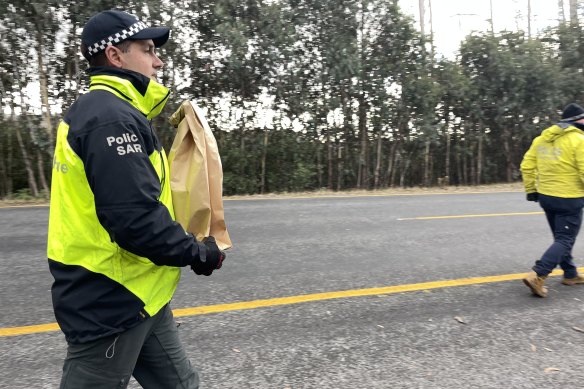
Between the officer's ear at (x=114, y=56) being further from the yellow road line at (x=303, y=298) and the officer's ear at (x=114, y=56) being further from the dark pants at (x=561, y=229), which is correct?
the dark pants at (x=561, y=229)

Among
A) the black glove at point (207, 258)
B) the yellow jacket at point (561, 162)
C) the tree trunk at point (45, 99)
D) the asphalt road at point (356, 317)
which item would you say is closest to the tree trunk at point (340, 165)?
the asphalt road at point (356, 317)

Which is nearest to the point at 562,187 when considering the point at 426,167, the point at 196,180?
the point at 196,180

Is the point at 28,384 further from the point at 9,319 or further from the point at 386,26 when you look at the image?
the point at 386,26

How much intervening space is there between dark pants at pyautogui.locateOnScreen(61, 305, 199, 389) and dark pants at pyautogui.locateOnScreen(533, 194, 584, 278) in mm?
3909

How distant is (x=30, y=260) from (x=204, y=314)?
9.18 feet

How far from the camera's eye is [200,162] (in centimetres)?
174

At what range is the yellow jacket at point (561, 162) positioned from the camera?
466 centimetres

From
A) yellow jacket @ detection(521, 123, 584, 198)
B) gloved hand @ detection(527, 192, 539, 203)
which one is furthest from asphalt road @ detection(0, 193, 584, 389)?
yellow jacket @ detection(521, 123, 584, 198)

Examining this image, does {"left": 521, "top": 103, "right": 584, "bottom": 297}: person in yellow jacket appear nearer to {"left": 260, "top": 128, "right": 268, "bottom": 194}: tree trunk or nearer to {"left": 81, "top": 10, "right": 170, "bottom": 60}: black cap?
{"left": 81, "top": 10, "right": 170, "bottom": 60}: black cap

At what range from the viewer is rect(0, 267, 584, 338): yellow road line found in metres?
3.52

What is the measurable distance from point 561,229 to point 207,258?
4.34 meters

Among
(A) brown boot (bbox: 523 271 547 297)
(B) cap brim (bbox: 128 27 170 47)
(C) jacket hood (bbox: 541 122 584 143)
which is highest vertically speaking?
(B) cap brim (bbox: 128 27 170 47)

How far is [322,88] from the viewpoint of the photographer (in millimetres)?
14836

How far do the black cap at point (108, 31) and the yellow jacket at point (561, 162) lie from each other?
4.46m
